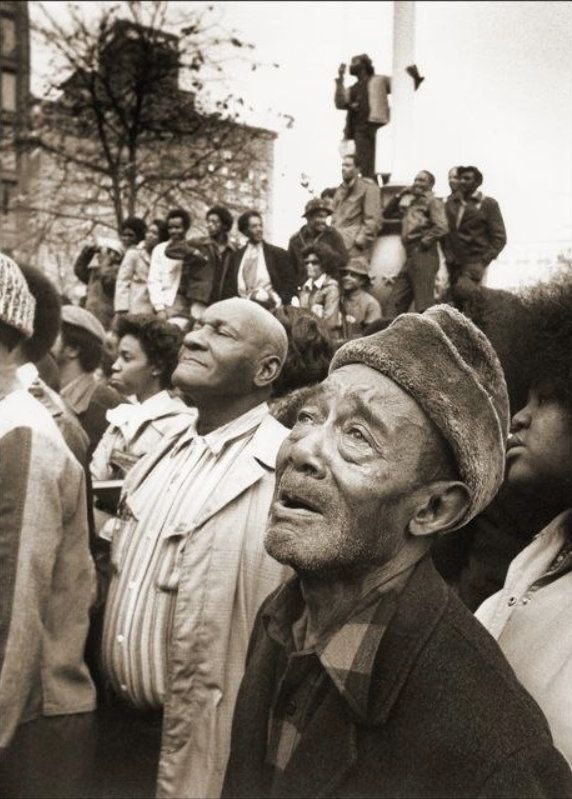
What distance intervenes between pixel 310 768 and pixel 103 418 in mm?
2843

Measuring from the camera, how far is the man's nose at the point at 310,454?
4.35ft

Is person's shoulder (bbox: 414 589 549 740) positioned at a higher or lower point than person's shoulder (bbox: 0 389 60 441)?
lower

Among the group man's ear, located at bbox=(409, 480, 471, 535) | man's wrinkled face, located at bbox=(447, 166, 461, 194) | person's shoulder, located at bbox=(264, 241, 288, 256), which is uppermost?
man's wrinkled face, located at bbox=(447, 166, 461, 194)

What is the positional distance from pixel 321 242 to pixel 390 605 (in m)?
1.72

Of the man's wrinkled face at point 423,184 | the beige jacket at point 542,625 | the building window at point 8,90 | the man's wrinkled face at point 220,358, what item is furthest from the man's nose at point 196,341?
the building window at point 8,90

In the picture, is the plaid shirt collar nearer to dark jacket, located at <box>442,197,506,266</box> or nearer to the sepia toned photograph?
the sepia toned photograph

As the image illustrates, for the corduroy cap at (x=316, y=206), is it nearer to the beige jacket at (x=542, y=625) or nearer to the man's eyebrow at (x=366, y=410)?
the beige jacket at (x=542, y=625)

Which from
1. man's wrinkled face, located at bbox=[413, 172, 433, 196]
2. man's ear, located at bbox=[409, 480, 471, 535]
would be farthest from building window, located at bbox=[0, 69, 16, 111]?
man's ear, located at bbox=[409, 480, 471, 535]

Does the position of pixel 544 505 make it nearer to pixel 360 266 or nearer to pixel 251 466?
pixel 251 466

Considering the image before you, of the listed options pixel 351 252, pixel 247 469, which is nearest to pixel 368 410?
pixel 247 469

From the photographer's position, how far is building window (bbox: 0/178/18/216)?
702cm

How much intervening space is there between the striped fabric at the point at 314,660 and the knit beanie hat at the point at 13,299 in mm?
1229

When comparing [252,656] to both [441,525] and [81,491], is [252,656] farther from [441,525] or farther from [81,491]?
[81,491]

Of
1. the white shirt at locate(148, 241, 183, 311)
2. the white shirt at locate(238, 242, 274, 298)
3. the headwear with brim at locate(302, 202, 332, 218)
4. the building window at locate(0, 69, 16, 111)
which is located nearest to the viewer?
the headwear with brim at locate(302, 202, 332, 218)
